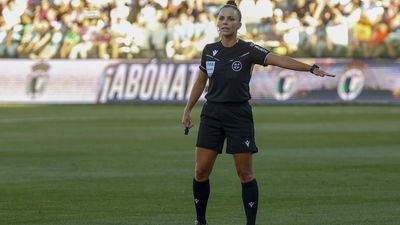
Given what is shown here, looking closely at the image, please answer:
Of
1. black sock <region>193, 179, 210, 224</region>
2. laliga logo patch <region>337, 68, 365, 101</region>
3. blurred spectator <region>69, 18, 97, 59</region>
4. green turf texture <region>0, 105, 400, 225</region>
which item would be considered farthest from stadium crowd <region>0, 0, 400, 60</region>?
black sock <region>193, 179, 210, 224</region>

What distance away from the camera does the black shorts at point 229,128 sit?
7.88m

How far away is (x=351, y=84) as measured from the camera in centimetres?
3031

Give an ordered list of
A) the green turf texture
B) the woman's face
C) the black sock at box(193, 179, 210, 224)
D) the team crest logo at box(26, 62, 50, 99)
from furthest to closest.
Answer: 1. the team crest logo at box(26, 62, 50, 99)
2. the green turf texture
3. the black sock at box(193, 179, 210, 224)
4. the woman's face

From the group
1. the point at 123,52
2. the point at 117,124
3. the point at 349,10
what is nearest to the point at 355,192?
the point at 117,124

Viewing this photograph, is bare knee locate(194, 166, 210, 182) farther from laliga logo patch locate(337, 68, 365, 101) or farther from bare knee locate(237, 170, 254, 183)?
laliga logo patch locate(337, 68, 365, 101)

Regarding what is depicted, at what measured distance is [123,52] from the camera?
3297 centimetres

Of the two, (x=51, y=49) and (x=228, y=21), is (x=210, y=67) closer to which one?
(x=228, y=21)

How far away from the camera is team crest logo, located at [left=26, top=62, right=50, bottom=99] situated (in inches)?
1280

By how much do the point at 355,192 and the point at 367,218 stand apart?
203 centimetres

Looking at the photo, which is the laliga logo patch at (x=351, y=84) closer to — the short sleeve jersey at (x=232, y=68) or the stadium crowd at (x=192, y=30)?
the stadium crowd at (x=192, y=30)

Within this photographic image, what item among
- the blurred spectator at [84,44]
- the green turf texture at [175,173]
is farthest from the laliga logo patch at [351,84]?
the blurred spectator at [84,44]

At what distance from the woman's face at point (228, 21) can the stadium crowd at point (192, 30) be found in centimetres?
2385

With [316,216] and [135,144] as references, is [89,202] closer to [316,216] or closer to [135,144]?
[316,216]

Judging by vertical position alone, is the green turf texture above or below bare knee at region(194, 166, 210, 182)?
below
